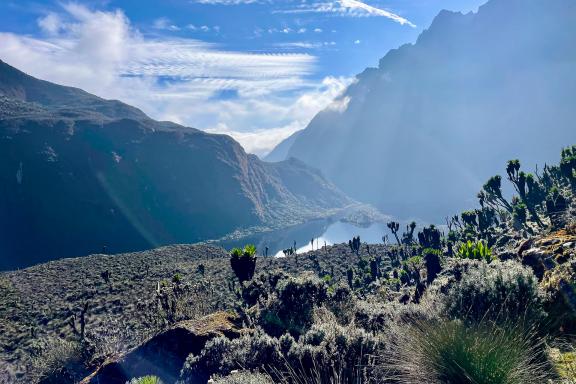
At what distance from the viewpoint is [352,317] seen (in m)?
12.4

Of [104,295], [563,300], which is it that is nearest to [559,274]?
[563,300]

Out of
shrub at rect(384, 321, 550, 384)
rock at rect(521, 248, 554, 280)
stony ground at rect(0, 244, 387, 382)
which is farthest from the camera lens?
stony ground at rect(0, 244, 387, 382)

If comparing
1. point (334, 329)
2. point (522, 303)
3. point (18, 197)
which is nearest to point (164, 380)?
point (334, 329)

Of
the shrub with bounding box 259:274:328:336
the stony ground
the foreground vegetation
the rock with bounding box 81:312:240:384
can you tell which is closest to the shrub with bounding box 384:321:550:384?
the foreground vegetation

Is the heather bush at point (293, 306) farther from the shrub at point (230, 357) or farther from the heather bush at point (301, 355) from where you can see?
the heather bush at point (301, 355)

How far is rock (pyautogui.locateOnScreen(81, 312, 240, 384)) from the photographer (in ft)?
40.6

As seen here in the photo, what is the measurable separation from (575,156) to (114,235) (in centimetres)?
15498

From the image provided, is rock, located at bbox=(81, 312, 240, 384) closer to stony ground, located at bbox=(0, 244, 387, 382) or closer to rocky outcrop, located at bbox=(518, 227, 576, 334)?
stony ground, located at bbox=(0, 244, 387, 382)

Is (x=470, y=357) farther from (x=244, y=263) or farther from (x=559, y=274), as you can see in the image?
(x=244, y=263)

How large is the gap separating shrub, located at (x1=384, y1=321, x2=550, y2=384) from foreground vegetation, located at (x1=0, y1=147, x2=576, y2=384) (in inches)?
0.6

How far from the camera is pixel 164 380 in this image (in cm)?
1162

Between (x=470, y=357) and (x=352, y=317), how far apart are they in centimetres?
834

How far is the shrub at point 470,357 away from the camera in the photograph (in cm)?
425

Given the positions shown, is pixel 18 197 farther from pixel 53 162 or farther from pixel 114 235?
pixel 114 235
